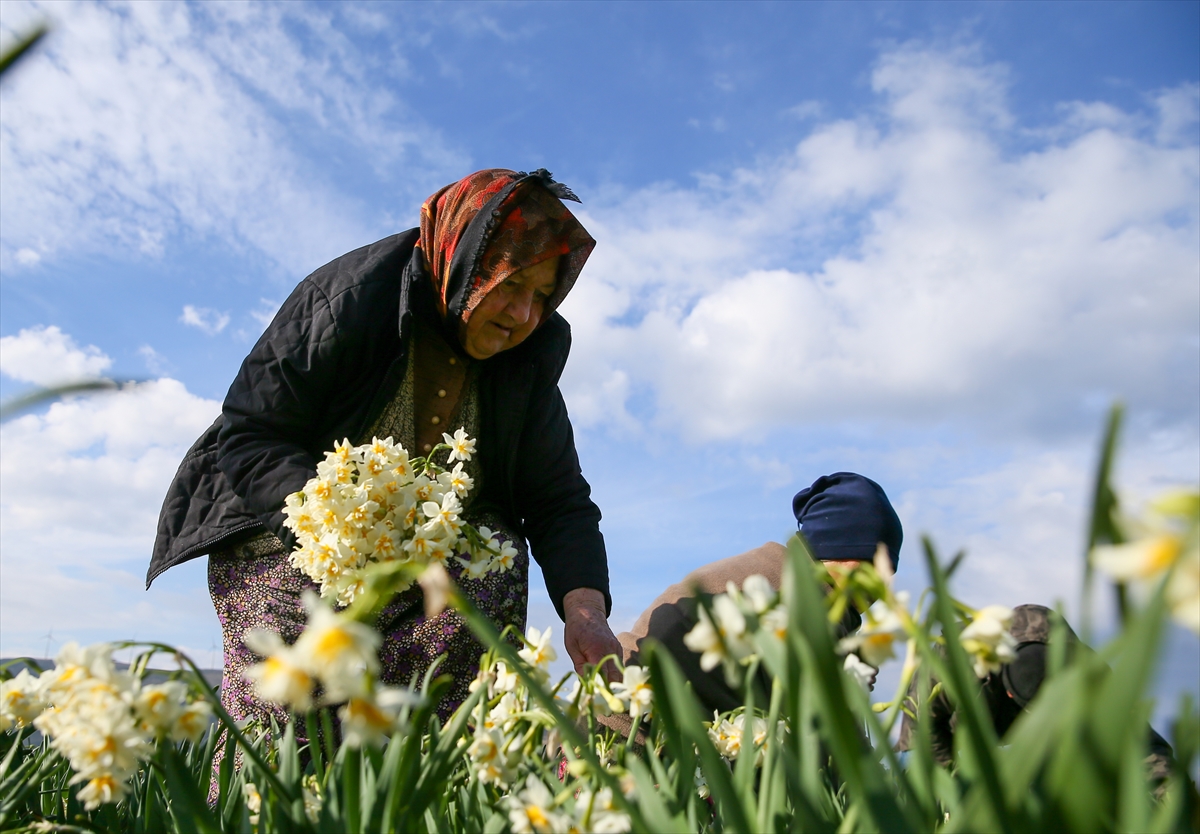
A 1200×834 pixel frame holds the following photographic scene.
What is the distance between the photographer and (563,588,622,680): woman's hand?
2371mm

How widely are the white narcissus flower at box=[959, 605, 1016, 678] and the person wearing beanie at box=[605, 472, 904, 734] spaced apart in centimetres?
207

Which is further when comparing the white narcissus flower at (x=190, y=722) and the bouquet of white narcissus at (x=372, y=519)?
the bouquet of white narcissus at (x=372, y=519)

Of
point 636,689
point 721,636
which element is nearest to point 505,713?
point 636,689

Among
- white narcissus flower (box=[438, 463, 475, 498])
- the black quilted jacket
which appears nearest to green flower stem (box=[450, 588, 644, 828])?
white narcissus flower (box=[438, 463, 475, 498])

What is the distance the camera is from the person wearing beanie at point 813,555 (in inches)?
113

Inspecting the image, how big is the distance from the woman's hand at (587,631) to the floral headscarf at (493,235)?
940 mm

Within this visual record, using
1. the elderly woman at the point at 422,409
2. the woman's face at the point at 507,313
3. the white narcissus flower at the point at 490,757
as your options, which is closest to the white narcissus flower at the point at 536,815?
the white narcissus flower at the point at 490,757

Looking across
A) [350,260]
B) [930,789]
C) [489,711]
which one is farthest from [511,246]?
[930,789]

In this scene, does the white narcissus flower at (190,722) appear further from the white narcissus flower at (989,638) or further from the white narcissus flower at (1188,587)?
the white narcissus flower at (1188,587)

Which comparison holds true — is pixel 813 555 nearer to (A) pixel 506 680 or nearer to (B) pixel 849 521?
(B) pixel 849 521

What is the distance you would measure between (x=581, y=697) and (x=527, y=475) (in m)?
1.77

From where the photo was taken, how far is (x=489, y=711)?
1313 mm

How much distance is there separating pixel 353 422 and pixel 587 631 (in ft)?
3.20

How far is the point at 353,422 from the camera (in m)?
2.66
